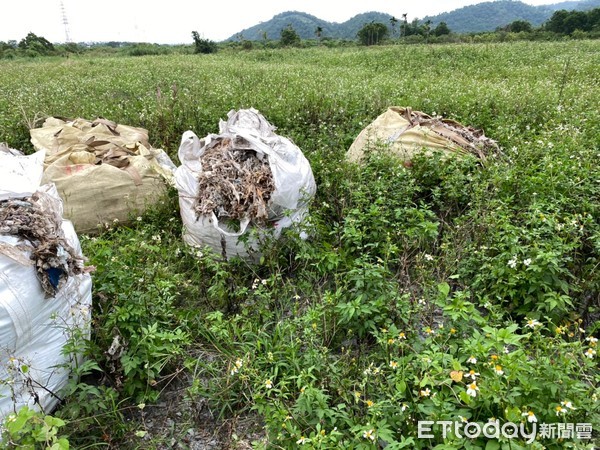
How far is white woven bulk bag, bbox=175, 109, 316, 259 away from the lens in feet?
9.21

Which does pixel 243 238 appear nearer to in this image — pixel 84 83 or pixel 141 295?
pixel 141 295

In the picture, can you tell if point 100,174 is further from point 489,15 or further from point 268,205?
point 489,15

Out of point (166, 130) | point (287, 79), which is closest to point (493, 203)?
point (166, 130)

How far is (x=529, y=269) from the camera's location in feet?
6.79

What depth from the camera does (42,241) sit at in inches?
77.5

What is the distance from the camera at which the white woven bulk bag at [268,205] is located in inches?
110

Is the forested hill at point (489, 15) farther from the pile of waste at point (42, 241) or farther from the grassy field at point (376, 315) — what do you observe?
the pile of waste at point (42, 241)

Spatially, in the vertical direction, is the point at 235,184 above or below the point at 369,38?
below
